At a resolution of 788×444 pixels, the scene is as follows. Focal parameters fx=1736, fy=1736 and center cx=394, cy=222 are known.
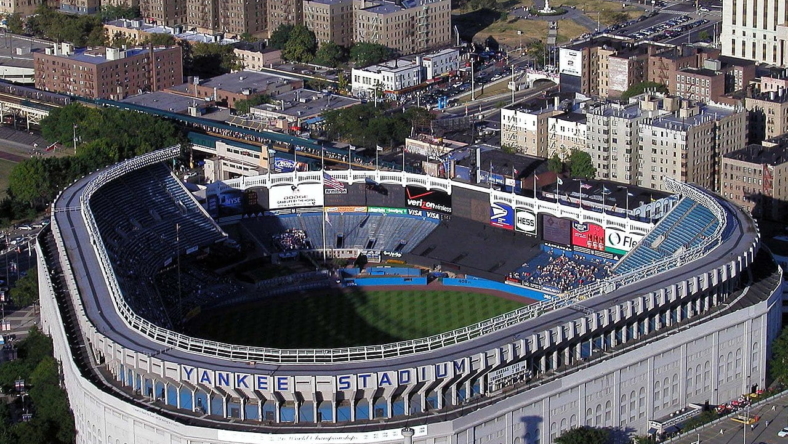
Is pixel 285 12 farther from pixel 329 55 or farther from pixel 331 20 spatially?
pixel 329 55

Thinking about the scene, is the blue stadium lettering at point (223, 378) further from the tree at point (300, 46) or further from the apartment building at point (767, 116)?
the tree at point (300, 46)

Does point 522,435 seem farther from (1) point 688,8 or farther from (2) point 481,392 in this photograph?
(1) point 688,8

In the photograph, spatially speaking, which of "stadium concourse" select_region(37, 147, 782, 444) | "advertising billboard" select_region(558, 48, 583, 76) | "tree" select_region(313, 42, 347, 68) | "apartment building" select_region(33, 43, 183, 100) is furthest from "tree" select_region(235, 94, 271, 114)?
"stadium concourse" select_region(37, 147, 782, 444)

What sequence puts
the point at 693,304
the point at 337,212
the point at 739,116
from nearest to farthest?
the point at 693,304, the point at 337,212, the point at 739,116

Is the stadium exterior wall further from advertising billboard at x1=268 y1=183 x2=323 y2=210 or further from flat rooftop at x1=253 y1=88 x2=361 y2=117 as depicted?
flat rooftop at x1=253 y1=88 x2=361 y2=117

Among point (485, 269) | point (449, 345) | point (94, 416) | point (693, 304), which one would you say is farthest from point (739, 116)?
point (94, 416)

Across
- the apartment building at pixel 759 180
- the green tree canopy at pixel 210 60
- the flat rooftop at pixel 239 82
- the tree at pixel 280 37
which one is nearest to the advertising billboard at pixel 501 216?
the apartment building at pixel 759 180

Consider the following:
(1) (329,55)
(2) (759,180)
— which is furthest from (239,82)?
(2) (759,180)
